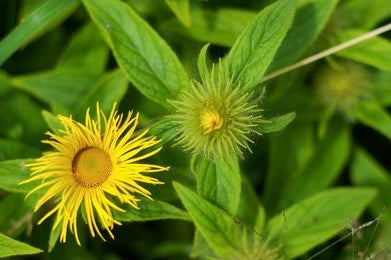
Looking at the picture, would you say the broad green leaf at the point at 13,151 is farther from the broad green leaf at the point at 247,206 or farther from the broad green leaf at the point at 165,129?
the broad green leaf at the point at 247,206

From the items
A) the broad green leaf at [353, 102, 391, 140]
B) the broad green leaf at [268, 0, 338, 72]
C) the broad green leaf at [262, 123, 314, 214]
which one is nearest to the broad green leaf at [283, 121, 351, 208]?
the broad green leaf at [262, 123, 314, 214]

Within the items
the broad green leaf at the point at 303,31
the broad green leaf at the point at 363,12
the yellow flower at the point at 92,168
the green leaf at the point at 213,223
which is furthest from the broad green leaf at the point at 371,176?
the yellow flower at the point at 92,168

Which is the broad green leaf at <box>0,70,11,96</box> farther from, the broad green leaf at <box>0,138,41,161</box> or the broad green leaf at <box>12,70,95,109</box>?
the broad green leaf at <box>0,138,41,161</box>

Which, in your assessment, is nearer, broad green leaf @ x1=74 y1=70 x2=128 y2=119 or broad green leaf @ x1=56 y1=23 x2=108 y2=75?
broad green leaf @ x1=74 y1=70 x2=128 y2=119

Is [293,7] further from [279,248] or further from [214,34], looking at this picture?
[279,248]

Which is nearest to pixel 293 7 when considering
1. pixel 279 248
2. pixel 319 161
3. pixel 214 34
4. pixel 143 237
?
pixel 214 34
